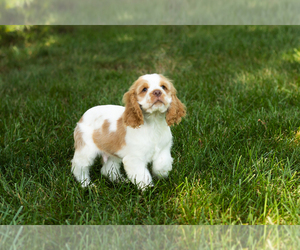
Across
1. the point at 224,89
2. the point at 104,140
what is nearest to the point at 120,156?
the point at 104,140

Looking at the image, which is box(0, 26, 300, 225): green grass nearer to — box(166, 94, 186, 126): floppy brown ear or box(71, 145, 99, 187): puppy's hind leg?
box(71, 145, 99, 187): puppy's hind leg

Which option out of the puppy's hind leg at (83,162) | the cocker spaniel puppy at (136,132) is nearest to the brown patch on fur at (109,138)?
the cocker spaniel puppy at (136,132)

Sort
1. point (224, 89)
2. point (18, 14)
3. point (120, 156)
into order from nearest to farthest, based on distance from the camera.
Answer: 1. point (120, 156)
2. point (224, 89)
3. point (18, 14)

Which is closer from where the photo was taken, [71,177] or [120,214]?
[120,214]

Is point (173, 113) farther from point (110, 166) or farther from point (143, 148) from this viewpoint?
point (110, 166)

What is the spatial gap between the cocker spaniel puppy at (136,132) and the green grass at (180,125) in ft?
0.50

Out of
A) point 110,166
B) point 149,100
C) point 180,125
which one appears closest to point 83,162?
point 110,166

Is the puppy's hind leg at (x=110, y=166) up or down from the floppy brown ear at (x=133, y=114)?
down

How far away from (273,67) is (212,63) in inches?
45.3

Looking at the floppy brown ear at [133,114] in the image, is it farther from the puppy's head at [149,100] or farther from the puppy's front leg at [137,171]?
the puppy's front leg at [137,171]

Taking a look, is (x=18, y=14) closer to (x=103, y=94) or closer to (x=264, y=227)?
(x=103, y=94)

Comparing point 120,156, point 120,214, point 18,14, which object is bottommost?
point 120,214

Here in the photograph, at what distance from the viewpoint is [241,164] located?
3070mm

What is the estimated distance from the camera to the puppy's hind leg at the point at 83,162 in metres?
3.02
